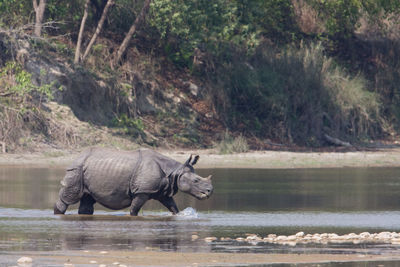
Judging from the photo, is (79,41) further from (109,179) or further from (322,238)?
(322,238)

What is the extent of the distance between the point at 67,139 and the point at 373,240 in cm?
1858

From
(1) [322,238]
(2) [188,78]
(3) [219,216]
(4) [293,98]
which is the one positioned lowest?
(4) [293,98]

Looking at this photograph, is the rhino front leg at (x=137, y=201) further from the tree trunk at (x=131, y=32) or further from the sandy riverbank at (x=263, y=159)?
the tree trunk at (x=131, y=32)

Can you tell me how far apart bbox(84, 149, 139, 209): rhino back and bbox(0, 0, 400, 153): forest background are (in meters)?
13.5

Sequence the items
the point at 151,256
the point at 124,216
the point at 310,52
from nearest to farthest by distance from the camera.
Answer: the point at 151,256 → the point at 124,216 → the point at 310,52

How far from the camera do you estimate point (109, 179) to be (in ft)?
58.3

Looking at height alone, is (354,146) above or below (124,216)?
below

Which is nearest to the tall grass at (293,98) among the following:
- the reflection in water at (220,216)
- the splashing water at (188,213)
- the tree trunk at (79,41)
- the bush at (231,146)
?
the bush at (231,146)

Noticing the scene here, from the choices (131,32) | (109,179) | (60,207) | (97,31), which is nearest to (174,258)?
(109,179)

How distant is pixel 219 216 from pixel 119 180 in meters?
2.20

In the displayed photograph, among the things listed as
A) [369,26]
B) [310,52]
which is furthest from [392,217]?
[369,26]

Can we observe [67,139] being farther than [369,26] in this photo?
No

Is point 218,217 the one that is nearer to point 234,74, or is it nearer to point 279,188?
point 279,188

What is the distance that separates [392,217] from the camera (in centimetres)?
1866
